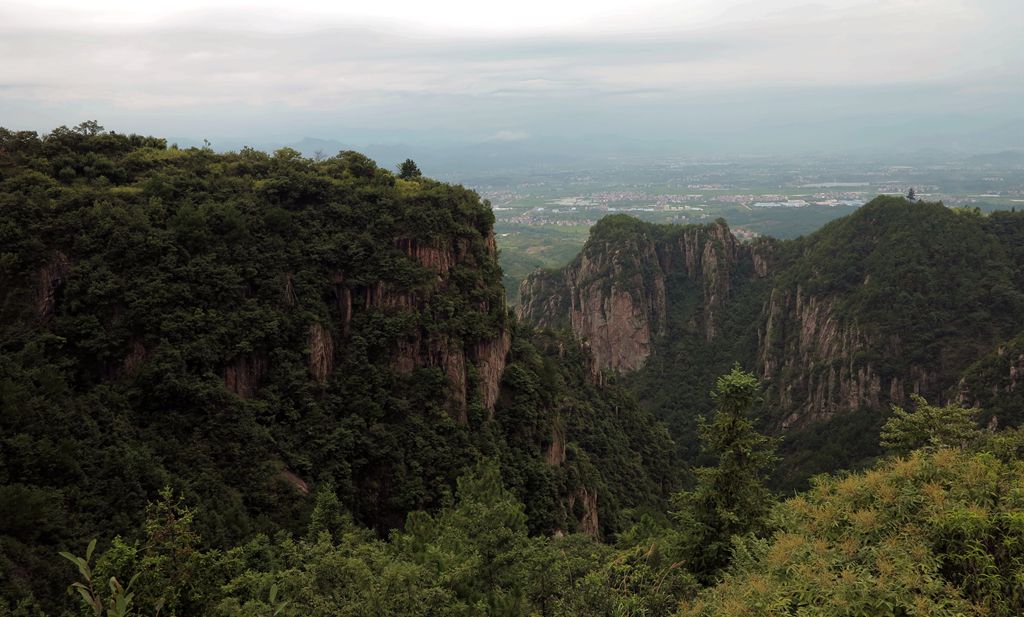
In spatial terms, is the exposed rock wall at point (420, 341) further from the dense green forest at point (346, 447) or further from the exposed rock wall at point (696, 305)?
the exposed rock wall at point (696, 305)

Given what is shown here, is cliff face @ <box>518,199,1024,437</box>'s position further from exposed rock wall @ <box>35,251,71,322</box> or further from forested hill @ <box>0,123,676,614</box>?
exposed rock wall @ <box>35,251,71,322</box>

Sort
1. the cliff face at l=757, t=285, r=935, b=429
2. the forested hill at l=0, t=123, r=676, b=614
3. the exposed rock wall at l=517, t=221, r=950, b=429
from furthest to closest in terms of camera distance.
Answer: the exposed rock wall at l=517, t=221, r=950, b=429 → the cliff face at l=757, t=285, r=935, b=429 → the forested hill at l=0, t=123, r=676, b=614

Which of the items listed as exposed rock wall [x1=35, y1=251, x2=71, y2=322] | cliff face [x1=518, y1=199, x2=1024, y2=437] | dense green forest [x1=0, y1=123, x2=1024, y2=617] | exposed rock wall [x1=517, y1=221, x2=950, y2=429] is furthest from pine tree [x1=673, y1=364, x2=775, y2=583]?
exposed rock wall [x1=517, y1=221, x2=950, y2=429]

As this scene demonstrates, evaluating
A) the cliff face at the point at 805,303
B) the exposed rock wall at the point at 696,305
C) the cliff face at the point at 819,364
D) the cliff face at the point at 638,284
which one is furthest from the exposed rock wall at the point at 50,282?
the cliff face at the point at 638,284

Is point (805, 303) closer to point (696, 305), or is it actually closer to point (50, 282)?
point (696, 305)

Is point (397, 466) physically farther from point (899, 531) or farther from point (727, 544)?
point (899, 531)

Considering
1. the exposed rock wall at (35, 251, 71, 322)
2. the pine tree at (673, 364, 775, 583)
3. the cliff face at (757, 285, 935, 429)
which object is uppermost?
the exposed rock wall at (35, 251, 71, 322)

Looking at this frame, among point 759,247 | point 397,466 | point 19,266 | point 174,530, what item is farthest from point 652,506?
point 759,247
